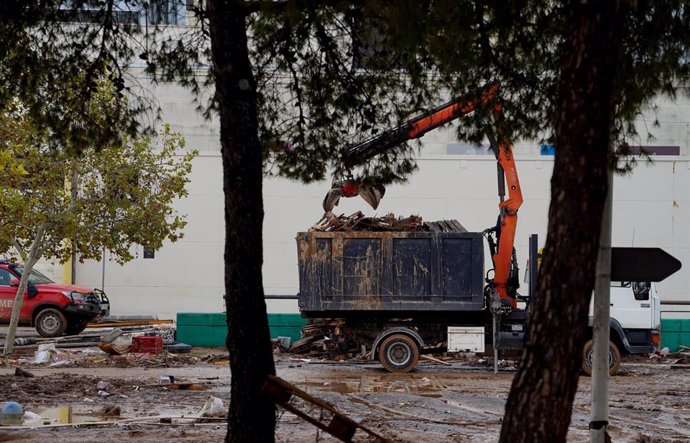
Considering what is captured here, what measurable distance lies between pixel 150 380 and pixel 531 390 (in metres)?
13.1

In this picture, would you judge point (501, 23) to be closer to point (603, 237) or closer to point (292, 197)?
point (603, 237)

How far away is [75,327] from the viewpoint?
91.0 feet

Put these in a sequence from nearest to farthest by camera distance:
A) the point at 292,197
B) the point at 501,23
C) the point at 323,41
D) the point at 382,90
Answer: the point at 501,23
the point at 323,41
the point at 382,90
the point at 292,197

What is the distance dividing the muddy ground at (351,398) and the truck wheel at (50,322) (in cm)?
478

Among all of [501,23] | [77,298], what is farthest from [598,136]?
[77,298]

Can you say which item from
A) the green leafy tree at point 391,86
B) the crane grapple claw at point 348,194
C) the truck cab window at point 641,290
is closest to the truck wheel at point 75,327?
the crane grapple claw at point 348,194

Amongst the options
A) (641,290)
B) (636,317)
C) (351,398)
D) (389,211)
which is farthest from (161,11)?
(389,211)

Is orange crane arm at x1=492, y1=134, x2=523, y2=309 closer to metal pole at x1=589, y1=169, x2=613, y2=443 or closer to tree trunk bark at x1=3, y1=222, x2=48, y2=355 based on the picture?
tree trunk bark at x1=3, y1=222, x2=48, y2=355

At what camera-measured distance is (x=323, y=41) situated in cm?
Result: 1083

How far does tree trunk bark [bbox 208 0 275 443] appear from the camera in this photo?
27.9 ft

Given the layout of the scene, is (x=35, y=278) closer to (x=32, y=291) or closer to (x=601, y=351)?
(x=32, y=291)

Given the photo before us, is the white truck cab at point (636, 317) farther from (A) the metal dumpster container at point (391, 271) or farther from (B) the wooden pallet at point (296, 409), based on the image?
(B) the wooden pallet at point (296, 409)

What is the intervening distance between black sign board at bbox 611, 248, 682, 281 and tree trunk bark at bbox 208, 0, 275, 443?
2.87m

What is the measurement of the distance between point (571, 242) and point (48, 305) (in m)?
23.0
